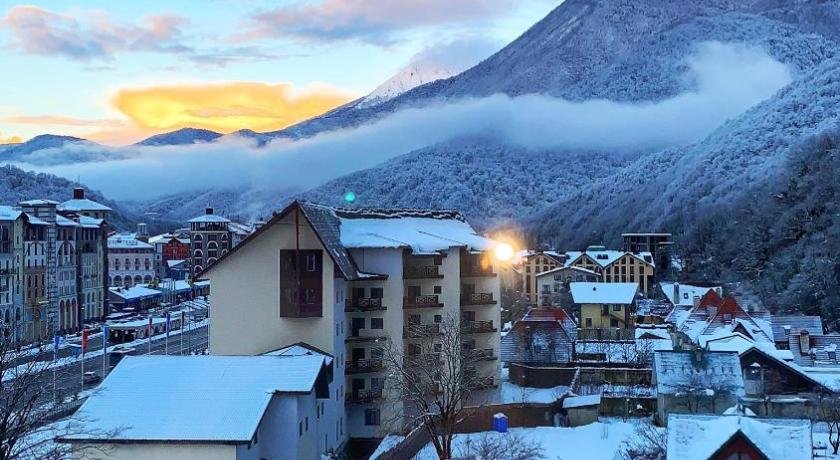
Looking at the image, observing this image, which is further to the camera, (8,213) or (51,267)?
(51,267)

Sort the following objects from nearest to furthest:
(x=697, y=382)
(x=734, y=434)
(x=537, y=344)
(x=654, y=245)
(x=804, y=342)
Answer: (x=734, y=434) < (x=697, y=382) < (x=537, y=344) < (x=804, y=342) < (x=654, y=245)

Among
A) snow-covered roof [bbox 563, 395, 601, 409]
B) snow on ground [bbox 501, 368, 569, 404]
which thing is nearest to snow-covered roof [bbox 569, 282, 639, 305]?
snow on ground [bbox 501, 368, 569, 404]

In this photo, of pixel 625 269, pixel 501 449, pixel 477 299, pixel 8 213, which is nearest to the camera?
pixel 501 449

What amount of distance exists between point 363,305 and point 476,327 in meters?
8.99

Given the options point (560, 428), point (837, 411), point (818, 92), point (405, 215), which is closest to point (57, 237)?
point (405, 215)

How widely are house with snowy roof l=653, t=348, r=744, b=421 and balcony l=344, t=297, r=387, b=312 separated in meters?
12.9

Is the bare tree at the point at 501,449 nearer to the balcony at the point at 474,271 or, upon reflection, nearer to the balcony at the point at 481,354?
the balcony at the point at 481,354

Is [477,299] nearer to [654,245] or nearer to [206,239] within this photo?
[654,245]

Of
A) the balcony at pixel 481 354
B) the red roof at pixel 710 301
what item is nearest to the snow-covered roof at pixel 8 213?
the balcony at pixel 481 354

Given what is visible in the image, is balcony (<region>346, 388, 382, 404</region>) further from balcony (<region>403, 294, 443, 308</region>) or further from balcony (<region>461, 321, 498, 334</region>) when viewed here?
balcony (<region>461, 321, 498, 334</region>)

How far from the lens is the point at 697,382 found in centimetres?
3988

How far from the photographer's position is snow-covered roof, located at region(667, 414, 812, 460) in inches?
985

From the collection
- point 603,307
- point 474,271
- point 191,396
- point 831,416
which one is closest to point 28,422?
point 191,396

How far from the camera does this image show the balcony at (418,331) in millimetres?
44562
